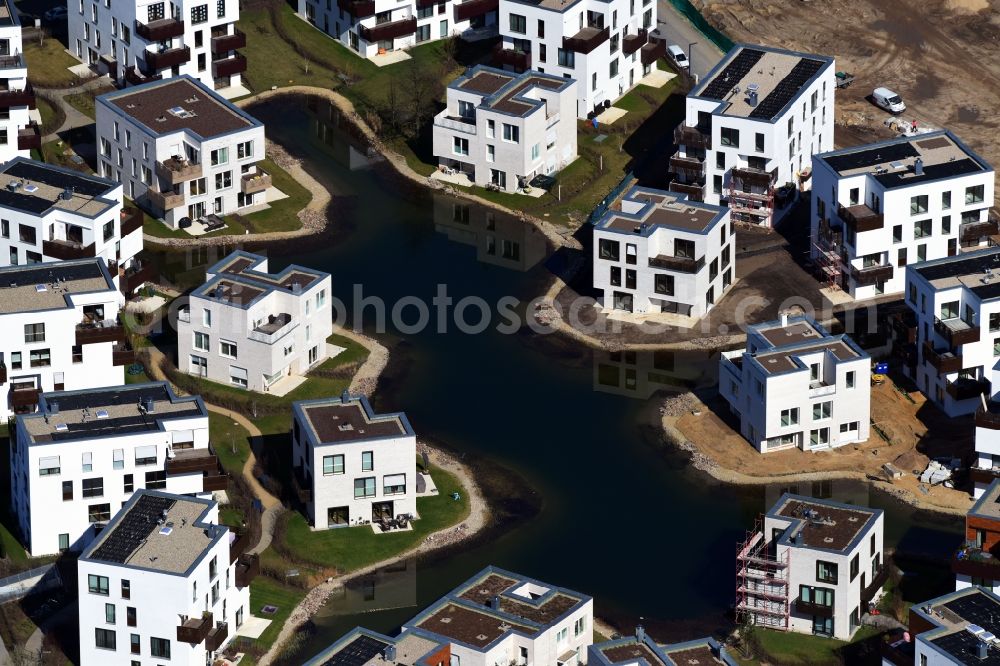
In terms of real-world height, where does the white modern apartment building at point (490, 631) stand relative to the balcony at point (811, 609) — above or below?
above

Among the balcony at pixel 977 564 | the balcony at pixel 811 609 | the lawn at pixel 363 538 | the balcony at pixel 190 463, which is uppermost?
the balcony at pixel 190 463

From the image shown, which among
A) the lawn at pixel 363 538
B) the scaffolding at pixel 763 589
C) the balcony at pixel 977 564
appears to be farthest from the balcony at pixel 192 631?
the balcony at pixel 977 564

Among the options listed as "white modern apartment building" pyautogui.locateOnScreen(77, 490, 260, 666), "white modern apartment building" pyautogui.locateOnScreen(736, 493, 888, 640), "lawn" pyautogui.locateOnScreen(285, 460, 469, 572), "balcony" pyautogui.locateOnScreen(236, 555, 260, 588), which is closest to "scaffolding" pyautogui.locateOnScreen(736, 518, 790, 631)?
"white modern apartment building" pyautogui.locateOnScreen(736, 493, 888, 640)

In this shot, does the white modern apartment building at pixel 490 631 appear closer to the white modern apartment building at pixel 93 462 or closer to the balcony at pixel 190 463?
the balcony at pixel 190 463

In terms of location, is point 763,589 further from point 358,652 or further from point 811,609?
point 358,652

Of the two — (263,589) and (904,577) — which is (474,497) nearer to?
(263,589)

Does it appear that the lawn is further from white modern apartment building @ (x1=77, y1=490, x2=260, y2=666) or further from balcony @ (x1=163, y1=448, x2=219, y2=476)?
white modern apartment building @ (x1=77, y1=490, x2=260, y2=666)

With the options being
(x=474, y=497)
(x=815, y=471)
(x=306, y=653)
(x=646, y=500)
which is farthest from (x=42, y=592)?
(x=815, y=471)
